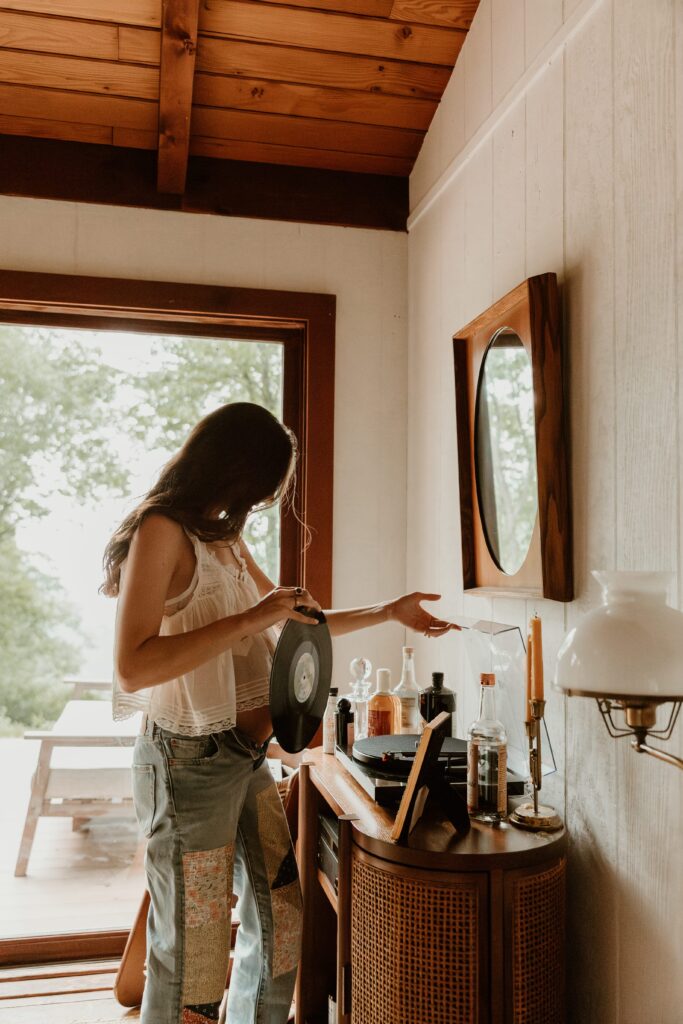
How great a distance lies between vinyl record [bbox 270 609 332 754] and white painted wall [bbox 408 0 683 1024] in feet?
1.62

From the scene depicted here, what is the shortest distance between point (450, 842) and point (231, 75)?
7.35ft

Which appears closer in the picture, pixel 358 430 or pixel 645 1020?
pixel 645 1020

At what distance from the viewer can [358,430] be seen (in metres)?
2.87

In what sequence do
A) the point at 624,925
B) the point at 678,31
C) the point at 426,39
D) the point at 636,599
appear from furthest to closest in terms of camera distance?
the point at 426,39
the point at 624,925
the point at 678,31
the point at 636,599

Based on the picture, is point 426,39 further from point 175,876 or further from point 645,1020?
point 645,1020

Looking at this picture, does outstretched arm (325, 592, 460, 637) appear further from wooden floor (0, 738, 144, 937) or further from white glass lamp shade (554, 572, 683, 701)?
wooden floor (0, 738, 144, 937)

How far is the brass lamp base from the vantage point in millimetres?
1515

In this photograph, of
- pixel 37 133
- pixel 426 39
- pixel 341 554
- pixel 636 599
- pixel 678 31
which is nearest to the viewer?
pixel 636 599

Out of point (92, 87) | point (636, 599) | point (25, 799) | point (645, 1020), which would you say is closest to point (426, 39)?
point (92, 87)

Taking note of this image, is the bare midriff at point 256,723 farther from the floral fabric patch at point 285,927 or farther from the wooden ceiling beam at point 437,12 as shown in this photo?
the wooden ceiling beam at point 437,12

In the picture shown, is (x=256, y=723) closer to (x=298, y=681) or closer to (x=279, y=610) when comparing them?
(x=298, y=681)

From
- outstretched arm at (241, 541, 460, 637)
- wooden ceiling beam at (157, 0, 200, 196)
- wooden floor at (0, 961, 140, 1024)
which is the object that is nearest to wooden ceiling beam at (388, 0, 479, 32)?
wooden ceiling beam at (157, 0, 200, 196)

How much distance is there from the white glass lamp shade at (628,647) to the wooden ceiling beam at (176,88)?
75.0 inches

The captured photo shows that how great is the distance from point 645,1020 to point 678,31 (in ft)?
5.35
